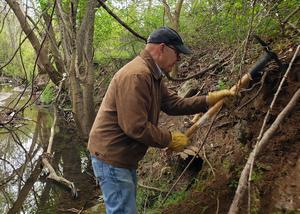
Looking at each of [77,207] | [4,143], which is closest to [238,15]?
[77,207]

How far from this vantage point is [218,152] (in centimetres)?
483

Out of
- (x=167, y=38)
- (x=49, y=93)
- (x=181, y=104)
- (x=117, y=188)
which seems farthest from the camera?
(x=49, y=93)

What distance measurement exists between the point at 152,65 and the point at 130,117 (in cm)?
48

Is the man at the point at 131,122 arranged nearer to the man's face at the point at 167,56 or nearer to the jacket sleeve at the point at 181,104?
the man's face at the point at 167,56

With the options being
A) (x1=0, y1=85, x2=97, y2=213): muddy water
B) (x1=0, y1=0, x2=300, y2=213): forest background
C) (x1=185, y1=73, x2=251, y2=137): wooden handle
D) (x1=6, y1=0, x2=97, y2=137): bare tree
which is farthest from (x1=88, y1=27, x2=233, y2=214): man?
(x1=6, y1=0, x2=97, y2=137): bare tree

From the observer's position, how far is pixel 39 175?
866 centimetres

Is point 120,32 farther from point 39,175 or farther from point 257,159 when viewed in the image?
point 257,159

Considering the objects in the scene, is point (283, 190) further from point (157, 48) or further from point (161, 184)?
point (161, 184)

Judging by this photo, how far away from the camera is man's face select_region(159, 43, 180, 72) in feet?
10.8

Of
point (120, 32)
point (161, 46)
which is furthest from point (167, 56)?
point (120, 32)

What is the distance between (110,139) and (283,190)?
1.47 m

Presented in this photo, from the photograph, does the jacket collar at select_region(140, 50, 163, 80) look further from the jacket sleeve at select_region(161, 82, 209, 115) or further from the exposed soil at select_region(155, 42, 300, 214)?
the exposed soil at select_region(155, 42, 300, 214)

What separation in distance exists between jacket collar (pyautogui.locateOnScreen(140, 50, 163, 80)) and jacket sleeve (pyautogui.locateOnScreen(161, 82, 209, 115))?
1.63 ft

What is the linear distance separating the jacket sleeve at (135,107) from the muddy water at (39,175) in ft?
11.1
